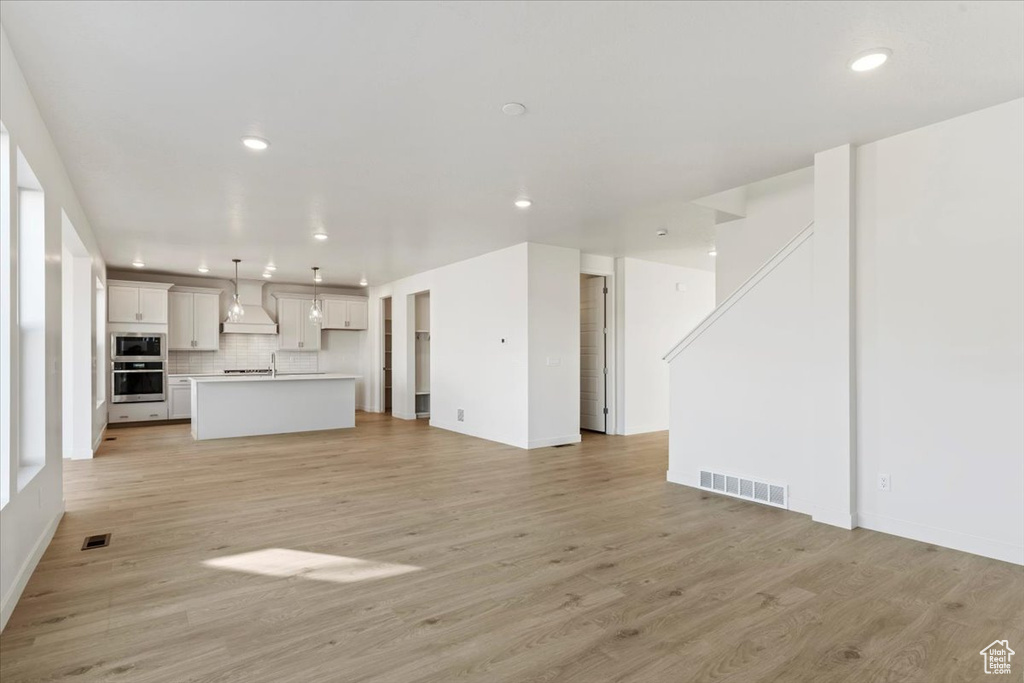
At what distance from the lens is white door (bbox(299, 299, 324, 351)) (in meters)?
10.8

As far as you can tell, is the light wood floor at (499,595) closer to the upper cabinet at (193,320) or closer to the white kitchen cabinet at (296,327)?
the upper cabinet at (193,320)

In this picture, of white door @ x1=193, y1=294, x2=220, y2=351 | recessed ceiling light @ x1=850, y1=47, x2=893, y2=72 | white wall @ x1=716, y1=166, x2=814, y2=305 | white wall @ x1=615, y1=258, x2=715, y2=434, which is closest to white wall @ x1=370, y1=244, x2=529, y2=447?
white wall @ x1=615, y1=258, x2=715, y2=434

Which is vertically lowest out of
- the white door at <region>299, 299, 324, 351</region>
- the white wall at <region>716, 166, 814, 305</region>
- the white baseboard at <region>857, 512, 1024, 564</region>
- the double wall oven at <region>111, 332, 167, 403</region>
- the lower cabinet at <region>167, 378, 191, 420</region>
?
the white baseboard at <region>857, 512, 1024, 564</region>

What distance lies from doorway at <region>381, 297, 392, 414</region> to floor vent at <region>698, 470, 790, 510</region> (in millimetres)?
7693

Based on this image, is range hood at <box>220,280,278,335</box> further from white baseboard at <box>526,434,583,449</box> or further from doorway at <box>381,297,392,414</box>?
white baseboard at <box>526,434,583,449</box>

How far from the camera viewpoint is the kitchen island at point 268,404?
7684mm

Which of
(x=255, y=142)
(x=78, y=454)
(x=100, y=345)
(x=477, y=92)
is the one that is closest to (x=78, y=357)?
→ (x=78, y=454)

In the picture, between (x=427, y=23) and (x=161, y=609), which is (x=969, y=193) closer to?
(x=427, y=23)

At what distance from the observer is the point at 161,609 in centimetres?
256

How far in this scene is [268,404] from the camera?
26.7 feet

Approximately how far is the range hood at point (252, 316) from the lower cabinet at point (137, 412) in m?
1.72

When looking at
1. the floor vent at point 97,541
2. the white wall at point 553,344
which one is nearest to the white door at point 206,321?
the white wall at point 553,344

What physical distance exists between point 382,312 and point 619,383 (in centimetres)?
536
